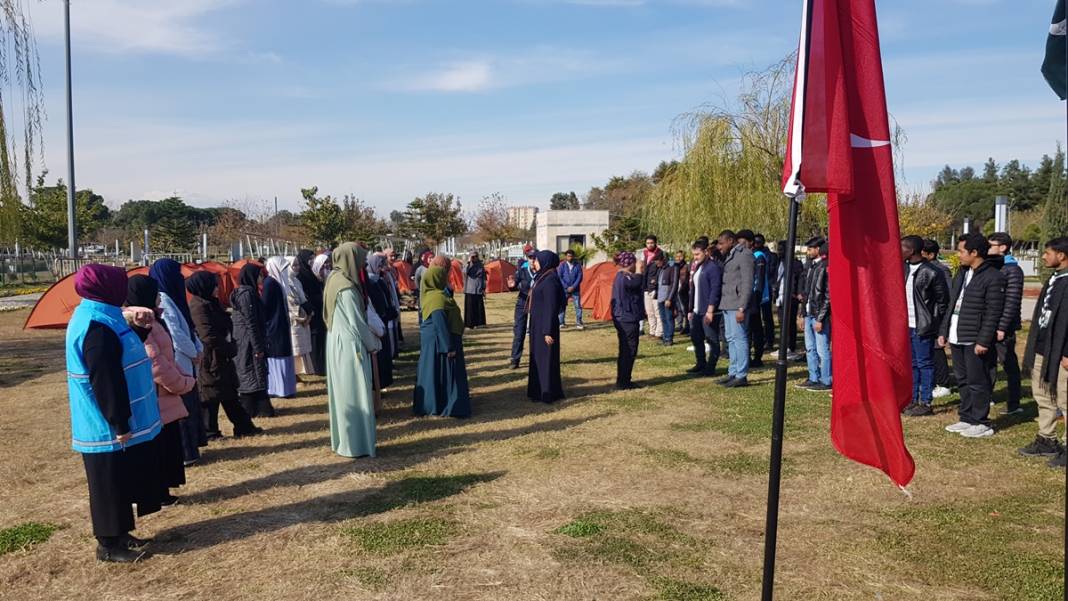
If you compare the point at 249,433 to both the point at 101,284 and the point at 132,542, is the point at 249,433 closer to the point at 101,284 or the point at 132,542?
the point at 132,542

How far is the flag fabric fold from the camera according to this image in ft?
9.94

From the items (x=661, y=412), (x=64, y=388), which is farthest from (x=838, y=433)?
(x=64, y=388)

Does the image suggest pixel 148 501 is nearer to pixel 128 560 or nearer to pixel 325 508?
pixel 128 560

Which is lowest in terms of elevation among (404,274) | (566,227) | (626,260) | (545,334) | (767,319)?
(767,319)

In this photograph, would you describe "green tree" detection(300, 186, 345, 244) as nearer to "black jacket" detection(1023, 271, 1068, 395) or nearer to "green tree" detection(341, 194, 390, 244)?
"green tree" detection(341, 194, 390, 244)

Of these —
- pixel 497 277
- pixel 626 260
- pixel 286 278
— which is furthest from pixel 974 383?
pixel 497 277

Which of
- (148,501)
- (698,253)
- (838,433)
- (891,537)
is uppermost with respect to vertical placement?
(698,253)

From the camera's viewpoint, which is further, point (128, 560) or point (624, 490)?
point (624, 490)

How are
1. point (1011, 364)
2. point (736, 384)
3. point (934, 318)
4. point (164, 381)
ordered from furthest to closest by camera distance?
point (736, 384) < point (934, 318) < point (1011, 364) < point (164, 381)

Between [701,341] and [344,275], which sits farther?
[701,341]

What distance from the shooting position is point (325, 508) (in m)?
5.60

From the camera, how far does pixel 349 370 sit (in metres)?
6.74

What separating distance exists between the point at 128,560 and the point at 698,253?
863 cm

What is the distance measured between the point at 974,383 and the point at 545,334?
4584 mm
